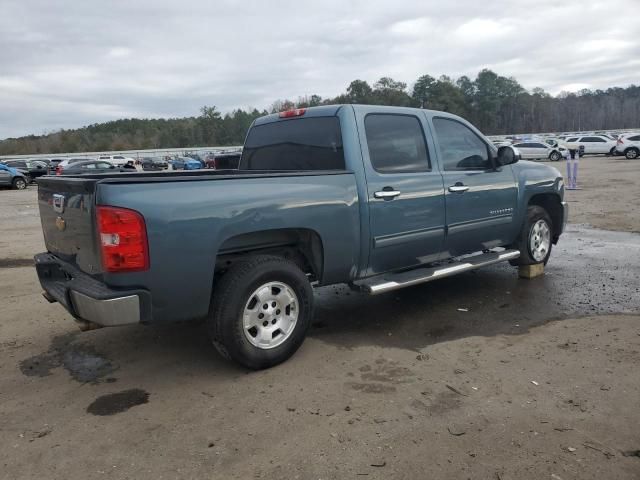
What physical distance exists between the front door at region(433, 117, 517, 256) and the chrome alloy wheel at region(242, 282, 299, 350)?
1933mm

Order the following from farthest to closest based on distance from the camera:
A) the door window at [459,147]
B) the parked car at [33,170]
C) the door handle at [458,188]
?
the parked car at [33,170] < the door window at [459,147] < the door handle at [458,188]

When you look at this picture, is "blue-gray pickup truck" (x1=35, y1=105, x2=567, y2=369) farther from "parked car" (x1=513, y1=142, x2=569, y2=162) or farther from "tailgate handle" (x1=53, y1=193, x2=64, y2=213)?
"parked car" (x1=513, y1=142, x2=569, y2=162)

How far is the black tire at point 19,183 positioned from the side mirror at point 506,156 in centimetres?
2845

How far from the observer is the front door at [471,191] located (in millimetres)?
5191

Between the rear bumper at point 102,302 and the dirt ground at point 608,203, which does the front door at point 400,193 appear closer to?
the rear bumper at point 102,302

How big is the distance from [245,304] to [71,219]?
1.36 metres

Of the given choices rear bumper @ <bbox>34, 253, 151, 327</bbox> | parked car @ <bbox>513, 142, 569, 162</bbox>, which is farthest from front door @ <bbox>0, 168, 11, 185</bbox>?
parked car @ <bbox>513, 142, 569, 162</bbox>

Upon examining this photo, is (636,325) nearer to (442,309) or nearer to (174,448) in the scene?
(442,309)

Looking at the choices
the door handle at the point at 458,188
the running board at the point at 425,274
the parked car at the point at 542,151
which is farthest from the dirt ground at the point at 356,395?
the parked car at the point at 542,151

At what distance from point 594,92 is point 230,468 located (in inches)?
5648

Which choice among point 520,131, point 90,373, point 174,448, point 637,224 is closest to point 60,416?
point 90,373

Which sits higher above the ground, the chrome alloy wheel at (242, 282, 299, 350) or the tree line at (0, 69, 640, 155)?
the tree line at (0, 69, 640, 155)

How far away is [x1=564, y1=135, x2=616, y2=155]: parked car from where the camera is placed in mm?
39344

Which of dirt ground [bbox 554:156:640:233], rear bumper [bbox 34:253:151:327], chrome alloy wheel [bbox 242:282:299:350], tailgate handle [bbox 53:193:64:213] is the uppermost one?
tailgate handle [bbox 53:193:64:213]
